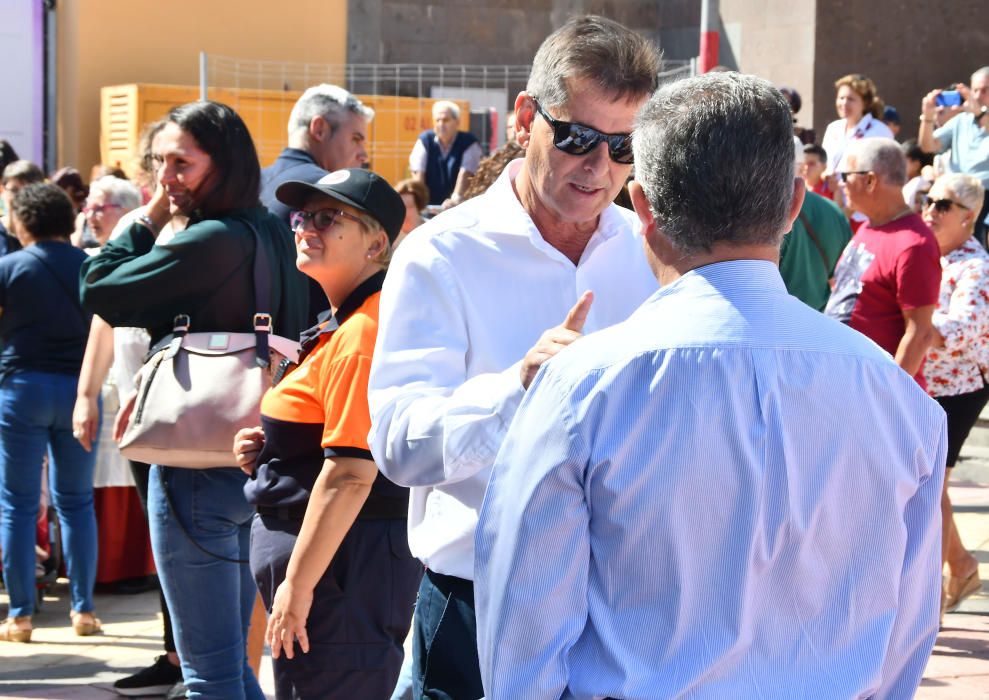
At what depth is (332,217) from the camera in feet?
11.3

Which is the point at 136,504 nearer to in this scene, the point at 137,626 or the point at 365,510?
the point at 137,626

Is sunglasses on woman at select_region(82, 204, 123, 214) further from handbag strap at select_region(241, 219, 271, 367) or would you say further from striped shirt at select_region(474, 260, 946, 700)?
striped shirt at select_region(474, 260, 946, 700)

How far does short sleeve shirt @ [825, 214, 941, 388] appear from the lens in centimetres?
548

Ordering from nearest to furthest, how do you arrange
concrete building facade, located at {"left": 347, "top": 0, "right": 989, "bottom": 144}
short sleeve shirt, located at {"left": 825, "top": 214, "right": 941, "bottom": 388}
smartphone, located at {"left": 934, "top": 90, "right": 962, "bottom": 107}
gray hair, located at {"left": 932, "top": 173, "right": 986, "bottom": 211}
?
short sleeve shirt, located at {"left": 825, "top": 214, "right": 941, "bottom": 388}
gray hair, located at {"left": 932, "top": 173, "right": 986, "bottom": 211}
smartphone, located at {"left": 934, "top": 90, "right": 962, "bottom": 107}
concrete building facade, located at {"left": 347, "top": 0, "right": 989, "bottom": 144}

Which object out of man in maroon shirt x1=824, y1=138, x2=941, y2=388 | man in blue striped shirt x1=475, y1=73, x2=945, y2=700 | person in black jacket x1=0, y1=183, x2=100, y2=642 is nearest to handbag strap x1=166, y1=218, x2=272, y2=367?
man in blue striped shirt x1=475, y1=73, x2=945, y2=700

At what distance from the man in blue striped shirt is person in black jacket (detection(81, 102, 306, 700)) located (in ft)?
7.20

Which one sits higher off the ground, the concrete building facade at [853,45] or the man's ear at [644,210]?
the concrete building facade at [853,45]

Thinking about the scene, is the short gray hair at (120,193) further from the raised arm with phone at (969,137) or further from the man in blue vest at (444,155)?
the raised arm with phone at (969,137)

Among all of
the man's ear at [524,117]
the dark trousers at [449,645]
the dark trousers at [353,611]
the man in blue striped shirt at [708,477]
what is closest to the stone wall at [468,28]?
the dark trousers at [353,611]

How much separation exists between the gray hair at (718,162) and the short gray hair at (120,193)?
5.25 m

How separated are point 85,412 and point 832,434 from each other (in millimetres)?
4296

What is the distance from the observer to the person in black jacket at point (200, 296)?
3.79m

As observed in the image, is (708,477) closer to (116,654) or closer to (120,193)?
(116,654)

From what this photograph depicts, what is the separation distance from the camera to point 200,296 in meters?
3.83
